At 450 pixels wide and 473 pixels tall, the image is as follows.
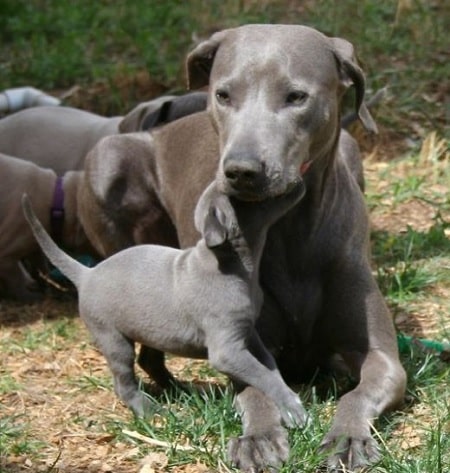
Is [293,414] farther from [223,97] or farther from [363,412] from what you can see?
[223,97]

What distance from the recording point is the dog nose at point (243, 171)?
409 cm

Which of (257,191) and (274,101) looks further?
(274,101)

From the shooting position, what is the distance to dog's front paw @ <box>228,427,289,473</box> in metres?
4.01

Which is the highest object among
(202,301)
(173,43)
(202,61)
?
(202,61)

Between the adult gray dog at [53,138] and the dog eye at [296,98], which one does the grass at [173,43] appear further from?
the dog eye at [296,98]

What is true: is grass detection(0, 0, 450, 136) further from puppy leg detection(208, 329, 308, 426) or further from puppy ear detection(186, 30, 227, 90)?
puppy leg detection(208, 329, 308, 426)

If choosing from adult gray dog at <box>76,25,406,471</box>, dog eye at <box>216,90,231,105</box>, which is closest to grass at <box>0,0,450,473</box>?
adult gray dog at <box>76,25,406,471</box>

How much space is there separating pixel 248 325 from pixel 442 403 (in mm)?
837

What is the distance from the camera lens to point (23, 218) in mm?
6809

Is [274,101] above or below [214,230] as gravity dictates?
above

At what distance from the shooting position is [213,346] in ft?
14.0

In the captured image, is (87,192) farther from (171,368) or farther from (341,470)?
(341,470)

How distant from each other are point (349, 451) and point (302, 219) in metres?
1.02

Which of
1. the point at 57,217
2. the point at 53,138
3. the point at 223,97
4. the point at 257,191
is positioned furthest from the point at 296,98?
the point at 53,138
